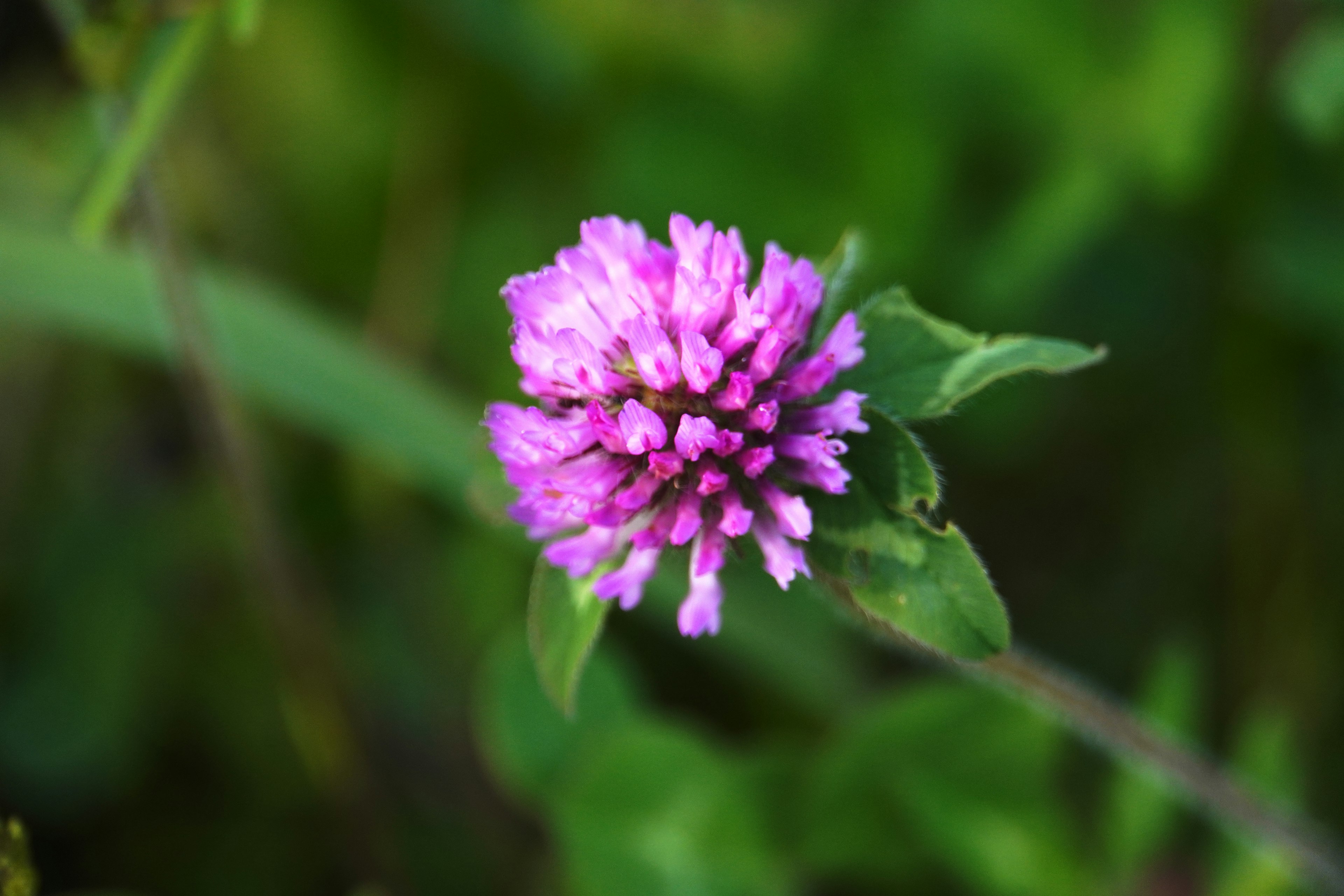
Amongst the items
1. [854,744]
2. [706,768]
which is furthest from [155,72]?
[854,744]

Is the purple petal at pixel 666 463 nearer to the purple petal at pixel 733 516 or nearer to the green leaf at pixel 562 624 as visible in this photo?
the purple petal at pixel 733 516

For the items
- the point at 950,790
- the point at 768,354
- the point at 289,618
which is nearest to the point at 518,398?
the point at 289,618

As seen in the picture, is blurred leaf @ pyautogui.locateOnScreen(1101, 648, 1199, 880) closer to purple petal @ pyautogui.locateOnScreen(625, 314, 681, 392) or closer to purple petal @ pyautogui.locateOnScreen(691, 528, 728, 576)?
purple petal @ pyautogui.locateOnScreen(691, 528, 728, 576)

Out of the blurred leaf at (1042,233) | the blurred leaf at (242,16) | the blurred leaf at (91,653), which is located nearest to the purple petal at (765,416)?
the blurred leaf at (242,16)

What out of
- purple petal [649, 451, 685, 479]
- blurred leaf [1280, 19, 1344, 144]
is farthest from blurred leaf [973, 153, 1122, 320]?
purple petal [649, 451, 685, 479]

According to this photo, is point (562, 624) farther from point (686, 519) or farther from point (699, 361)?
point (699, 361)

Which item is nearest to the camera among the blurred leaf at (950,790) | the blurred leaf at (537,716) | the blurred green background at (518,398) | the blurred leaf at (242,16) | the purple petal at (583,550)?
the purple petal at (583,550)
